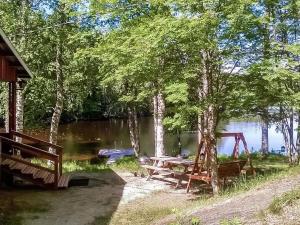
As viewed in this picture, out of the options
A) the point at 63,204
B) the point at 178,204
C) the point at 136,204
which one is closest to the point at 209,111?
the point at 178,204

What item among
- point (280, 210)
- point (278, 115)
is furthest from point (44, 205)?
point (278, 115)

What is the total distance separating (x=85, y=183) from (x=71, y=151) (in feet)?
68.3

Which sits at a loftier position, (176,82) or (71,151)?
(176,82)

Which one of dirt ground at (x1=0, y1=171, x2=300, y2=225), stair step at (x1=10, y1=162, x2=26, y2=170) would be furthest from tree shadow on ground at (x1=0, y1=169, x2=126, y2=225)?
stair step at (x1=10, y1=162, x2=26, y2=170)

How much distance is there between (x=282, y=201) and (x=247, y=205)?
0.79m

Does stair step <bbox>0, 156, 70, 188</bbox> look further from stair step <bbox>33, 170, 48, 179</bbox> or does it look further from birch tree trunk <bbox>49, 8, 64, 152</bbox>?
birch tree trunk <bbox>49, 8, 64, 152</bbox>

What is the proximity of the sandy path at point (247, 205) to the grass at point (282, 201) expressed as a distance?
22cm

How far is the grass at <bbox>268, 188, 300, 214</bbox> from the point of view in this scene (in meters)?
5.94

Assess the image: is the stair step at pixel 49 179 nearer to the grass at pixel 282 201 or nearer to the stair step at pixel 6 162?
the stair step at pixel 6 162

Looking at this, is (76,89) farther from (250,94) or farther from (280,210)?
(280,210)

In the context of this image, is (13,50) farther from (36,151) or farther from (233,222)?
(233,222)

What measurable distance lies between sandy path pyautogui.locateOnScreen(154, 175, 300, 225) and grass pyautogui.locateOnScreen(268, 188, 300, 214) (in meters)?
0.22

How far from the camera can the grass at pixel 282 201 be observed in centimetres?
594

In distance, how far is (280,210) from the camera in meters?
5.90
